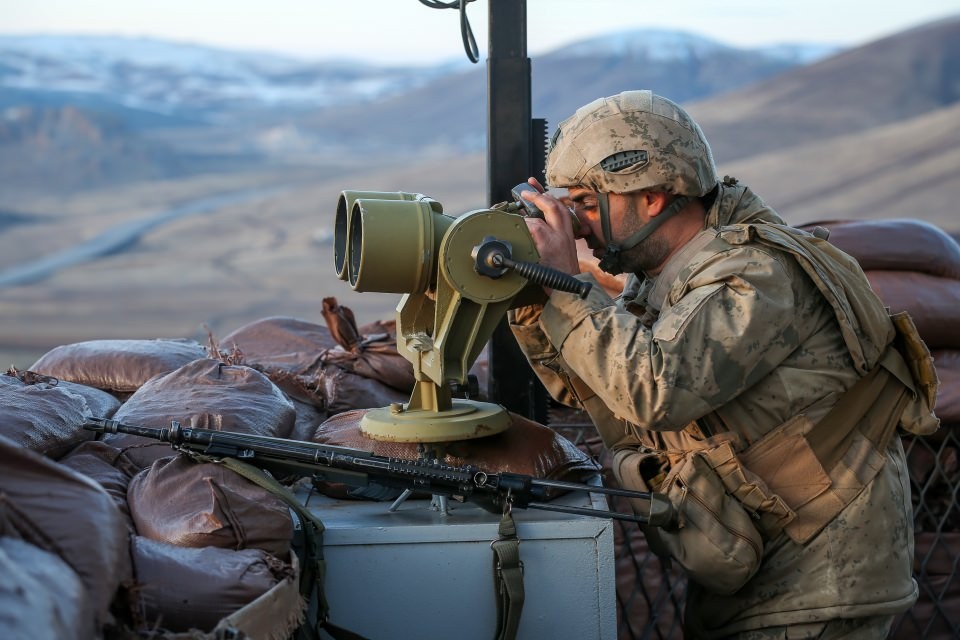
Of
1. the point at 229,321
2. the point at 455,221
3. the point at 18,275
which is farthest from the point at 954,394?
the point at 18,275

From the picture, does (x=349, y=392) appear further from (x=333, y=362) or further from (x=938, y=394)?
(x=938, y=394)

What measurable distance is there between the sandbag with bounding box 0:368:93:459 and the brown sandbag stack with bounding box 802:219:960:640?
228 cm

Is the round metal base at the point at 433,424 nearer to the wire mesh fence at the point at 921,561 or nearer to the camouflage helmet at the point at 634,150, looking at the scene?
the camouflage helmet at the point at 634,150

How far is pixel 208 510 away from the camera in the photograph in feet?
7.42

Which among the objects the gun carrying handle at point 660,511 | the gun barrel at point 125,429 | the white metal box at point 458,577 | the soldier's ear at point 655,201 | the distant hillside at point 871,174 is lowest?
the distant hillside at point 871,174

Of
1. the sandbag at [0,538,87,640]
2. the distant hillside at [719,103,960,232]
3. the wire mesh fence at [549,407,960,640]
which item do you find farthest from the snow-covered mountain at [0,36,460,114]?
the sandbag at [0,538,87,640]

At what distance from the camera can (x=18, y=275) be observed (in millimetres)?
21188

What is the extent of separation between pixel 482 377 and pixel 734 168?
2056 cm

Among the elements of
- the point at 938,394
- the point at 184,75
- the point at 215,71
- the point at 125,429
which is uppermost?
the point at 215,71

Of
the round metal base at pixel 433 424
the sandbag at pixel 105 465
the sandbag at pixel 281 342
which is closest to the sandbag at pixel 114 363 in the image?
the sandbag at pixel 281 342

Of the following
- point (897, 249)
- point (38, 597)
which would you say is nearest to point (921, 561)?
point (897, 249)

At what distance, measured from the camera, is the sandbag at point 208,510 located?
7.35ft

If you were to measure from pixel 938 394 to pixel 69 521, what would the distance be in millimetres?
2987

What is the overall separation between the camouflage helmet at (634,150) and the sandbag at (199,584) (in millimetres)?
1011
